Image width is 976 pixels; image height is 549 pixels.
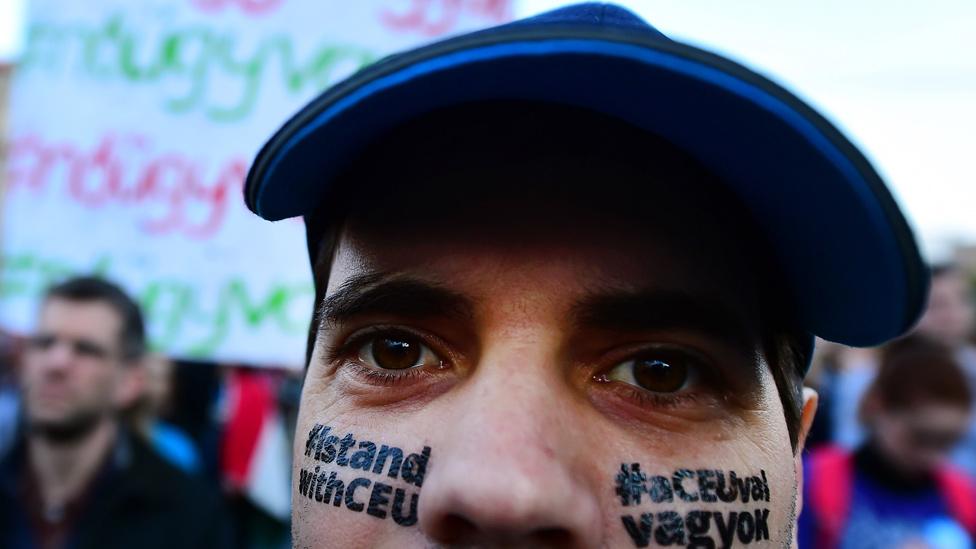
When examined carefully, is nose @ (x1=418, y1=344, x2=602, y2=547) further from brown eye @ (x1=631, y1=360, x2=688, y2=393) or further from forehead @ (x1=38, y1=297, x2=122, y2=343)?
forehead @ (x1=38, y1=297, x2=122, y2=343)

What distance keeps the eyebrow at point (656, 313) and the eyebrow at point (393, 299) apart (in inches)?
7.1

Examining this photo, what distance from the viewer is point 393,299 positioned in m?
1.33

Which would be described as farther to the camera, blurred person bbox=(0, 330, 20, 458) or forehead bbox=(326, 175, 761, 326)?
blurred person bbox=(0, 330, 20, 458)

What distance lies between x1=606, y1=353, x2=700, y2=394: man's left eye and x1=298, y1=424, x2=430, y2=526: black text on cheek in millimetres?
320

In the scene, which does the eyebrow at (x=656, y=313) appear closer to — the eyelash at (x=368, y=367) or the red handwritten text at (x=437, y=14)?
the eyelash at (x=368, y=367)

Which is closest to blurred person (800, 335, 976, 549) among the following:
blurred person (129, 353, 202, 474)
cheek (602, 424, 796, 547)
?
cheek (602, 424, 796, 547)

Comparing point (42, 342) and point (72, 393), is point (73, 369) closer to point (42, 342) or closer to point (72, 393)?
→ point (72, 393)

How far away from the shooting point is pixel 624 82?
46.1 inches

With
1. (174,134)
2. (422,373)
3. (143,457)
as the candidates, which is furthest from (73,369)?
(422,373)

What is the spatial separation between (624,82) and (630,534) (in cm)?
62

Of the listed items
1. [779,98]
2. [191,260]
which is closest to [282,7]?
[191,260]

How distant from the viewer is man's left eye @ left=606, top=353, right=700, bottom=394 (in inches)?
50.4

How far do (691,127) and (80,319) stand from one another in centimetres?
345

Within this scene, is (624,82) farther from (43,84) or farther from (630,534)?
(43,84)
